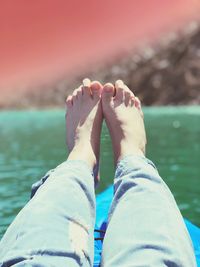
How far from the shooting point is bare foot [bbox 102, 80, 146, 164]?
1605 millimetres

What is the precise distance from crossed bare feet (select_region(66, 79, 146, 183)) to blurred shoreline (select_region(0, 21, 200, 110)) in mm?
24981

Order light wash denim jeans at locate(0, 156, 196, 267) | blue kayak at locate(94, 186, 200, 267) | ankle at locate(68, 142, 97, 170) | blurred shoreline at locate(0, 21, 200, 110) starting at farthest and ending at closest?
1. blurred shoreline at locate(0, 21, 200, 110)
2. blue kayak at locate(94, 186, 200, 267)
3. ankle at locate(68, 142, 97, 170)
4. light wash denim jeans at locate(0, 156, 196, 267)

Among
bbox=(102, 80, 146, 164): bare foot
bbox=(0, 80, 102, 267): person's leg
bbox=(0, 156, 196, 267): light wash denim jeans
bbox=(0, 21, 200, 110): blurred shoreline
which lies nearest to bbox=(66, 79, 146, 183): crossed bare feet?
bbox=(102, 80, 146, 164): bare foot

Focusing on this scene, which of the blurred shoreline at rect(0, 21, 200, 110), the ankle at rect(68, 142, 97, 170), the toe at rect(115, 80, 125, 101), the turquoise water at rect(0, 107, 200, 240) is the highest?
the toe at rect(115, 80, 125, 101)

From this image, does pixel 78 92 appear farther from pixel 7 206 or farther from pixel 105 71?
pixel 105 71

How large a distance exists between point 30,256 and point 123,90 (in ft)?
4.17

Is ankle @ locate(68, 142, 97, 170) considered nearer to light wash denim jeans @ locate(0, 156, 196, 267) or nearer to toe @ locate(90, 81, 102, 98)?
light wash denim jeans @ locate(0, 156, 196, 267)

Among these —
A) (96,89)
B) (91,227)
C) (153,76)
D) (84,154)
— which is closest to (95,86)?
(96,89)

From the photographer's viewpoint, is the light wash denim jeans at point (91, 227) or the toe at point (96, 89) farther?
the toe at point (96, 89)

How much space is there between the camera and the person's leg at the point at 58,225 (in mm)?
928

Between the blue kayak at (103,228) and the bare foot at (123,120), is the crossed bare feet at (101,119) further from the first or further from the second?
the blue kayak at (103,228)

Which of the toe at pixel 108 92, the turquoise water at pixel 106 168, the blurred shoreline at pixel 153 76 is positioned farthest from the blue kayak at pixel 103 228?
the blurred shoreline at pixel 153 76

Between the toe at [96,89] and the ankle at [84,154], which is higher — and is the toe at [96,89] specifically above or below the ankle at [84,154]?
above

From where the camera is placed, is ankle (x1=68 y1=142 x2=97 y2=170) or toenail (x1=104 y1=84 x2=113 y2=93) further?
toenail (x1=104 y1=84 x2=113 y2=93)
